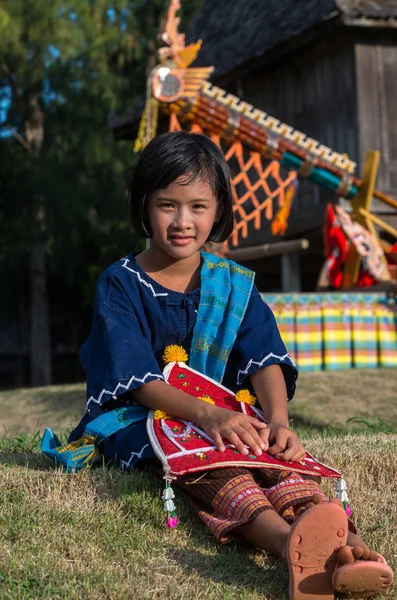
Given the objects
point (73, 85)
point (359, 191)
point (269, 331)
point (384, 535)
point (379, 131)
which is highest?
point (73, 85)

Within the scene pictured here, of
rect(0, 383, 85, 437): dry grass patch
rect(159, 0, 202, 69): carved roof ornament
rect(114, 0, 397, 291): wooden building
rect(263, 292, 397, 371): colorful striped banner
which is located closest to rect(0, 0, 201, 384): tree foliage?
rect(114, 0, 397, 291): wooden building

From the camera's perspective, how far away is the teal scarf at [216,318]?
9.86 ft

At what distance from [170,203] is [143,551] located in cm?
123

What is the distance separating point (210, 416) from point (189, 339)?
525mm

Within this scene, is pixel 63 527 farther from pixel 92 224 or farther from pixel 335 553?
pixel 92 224

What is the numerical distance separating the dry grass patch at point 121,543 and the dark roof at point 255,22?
29.5ft

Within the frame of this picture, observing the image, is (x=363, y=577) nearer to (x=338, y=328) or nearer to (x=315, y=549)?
(x=315, y=549)

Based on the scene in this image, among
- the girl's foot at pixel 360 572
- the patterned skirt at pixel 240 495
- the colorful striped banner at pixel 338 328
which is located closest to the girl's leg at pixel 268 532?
the patterned skirt at pixel 240 495

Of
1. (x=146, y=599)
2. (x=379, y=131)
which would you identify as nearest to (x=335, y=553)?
(x=146, y=599)

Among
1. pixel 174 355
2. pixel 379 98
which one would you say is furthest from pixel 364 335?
pixel 174 355

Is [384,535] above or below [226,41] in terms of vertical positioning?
below

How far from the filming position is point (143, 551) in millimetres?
2377

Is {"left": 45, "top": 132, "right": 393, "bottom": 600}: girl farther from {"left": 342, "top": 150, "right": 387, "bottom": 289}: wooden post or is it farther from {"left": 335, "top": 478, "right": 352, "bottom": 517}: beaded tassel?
{"left": 342, "top": 150, "right": 387, "bottom": 289}: wooden post

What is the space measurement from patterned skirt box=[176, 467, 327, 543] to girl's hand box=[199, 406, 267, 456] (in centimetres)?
8
